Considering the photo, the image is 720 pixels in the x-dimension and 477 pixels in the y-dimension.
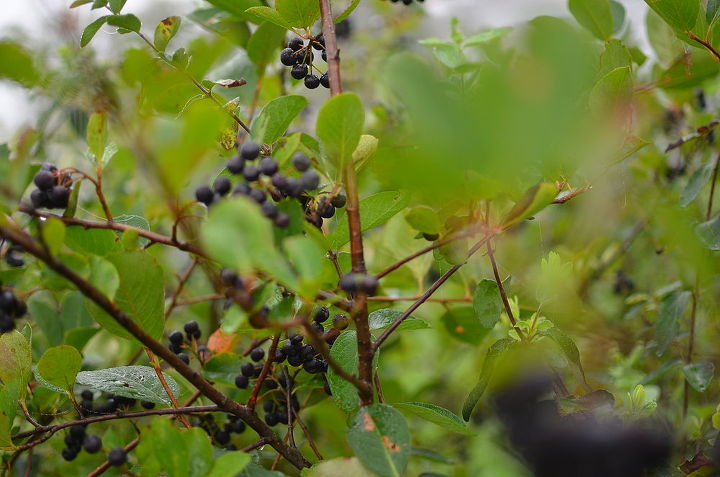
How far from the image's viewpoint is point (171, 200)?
0.61 m

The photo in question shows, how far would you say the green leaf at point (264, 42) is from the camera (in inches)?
50.2

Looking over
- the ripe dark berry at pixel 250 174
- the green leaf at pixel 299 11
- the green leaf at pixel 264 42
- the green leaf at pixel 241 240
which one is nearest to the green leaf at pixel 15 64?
the green leaf at pixel 264 42

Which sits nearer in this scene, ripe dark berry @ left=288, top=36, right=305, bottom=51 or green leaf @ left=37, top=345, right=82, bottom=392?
→ green leaf @ left=37, top=345, right=82, bottom=392

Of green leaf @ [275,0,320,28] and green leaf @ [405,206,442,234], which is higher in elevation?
green leaf @ [275,0,320,28]

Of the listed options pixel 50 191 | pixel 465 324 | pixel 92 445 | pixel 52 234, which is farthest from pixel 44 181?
pixel 465 324

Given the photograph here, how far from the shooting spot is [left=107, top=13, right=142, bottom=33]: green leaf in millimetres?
1016

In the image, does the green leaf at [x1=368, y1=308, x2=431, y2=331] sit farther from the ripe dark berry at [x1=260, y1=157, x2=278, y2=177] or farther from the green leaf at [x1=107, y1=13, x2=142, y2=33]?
the green leaf at [x1=107, y1=13, x2=142, y2=33]

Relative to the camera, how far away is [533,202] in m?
0.67

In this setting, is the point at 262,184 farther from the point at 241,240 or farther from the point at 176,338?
the point at 176,338

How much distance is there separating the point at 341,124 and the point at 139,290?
11.1 inches

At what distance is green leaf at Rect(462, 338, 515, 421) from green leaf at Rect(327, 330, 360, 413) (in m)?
0.15

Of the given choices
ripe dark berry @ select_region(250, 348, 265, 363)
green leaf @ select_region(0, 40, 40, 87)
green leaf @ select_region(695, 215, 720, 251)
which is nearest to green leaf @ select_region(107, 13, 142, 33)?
green leaf @ select_region(0, 40, 40, 87)

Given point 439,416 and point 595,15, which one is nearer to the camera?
point 439,416

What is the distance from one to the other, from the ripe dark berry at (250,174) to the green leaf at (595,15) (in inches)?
33.6
